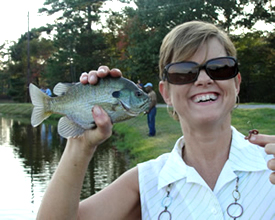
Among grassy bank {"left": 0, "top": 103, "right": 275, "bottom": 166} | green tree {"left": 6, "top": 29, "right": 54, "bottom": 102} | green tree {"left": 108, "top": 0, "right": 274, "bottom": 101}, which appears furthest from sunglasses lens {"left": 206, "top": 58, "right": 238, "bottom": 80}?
green tree {"left": 6, "top": 29, "right": 54, "bottom": 102}

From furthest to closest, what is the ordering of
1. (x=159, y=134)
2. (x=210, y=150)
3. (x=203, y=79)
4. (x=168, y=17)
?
1. (x=168, y=17)
2. (x=159, y=134)
3. (x=210, y=150)
4. (x=203, y=79)

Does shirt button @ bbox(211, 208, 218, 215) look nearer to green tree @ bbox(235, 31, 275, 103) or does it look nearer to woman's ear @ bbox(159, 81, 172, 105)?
woman's ear @ bbox(159, 81, 172, 105)

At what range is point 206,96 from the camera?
2.22m

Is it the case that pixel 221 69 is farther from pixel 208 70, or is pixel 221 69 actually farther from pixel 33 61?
pixel 33 61

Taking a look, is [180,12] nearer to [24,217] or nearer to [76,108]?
[24,217]

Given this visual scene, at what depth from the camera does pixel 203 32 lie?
2.33m

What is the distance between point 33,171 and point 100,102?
31.7 feet

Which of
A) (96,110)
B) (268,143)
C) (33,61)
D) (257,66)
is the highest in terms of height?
(96,110)

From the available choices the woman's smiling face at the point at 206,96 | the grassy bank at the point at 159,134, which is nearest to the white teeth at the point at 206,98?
the woman's smiling face at the point at 206,96

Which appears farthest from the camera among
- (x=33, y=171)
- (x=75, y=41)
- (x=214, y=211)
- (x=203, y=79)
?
(x=75, y=41)

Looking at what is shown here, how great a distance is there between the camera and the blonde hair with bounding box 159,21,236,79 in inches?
90.7

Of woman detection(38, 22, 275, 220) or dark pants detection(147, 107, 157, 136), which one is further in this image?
dark pants detection(147, 107, 157, 136)

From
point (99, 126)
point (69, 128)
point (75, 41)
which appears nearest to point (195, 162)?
point (99, 126)

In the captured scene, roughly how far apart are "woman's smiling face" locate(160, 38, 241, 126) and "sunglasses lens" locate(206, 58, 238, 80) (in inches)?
0.9
